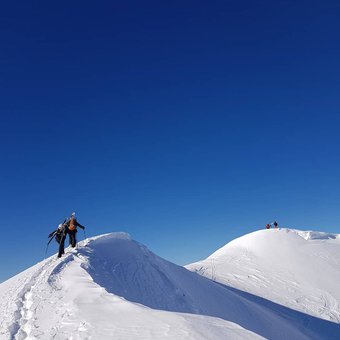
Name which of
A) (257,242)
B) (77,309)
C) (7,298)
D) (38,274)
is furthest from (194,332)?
(257,242)

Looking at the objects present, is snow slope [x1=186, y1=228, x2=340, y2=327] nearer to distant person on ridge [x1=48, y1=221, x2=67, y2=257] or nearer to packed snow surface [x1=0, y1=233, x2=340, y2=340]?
packed snow surface [x1=0, y1=233, x2=340, y2=340]

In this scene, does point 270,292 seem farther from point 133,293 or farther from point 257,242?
point 133,293

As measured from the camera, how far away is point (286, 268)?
33.3 m

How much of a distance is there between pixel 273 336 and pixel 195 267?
48.2ft

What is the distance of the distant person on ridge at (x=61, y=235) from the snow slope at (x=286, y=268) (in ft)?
49.4

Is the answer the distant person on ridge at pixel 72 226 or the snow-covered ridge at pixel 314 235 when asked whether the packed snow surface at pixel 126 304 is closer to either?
the distant person on ridge at pixel 72 226

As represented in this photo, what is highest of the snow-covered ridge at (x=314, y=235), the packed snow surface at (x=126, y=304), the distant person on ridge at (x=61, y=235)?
the snow-covered ridge at (x=314, y=235)

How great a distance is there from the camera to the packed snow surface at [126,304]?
7.38m

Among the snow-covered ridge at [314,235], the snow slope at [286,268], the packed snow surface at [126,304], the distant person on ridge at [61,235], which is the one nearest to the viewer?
the packed snow surface at [126,304]

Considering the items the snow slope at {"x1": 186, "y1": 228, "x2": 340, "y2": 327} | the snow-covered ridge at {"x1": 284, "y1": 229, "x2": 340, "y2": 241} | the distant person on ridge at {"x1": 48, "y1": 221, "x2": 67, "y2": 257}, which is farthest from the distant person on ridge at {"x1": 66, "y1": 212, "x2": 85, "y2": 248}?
the snow-covered ridge at {"x1": 284, "y1": 229, "x2": 340, "y2": 241}

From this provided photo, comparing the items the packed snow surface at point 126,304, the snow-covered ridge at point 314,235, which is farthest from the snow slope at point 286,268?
the packed snow surface at point 126,304

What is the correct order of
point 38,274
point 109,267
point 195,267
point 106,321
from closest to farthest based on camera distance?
point 106,321 → point 38,274 → point 109,267 → point 195,267

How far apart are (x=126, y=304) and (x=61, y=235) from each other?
32.2 feet

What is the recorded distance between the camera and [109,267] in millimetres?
16672
